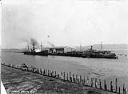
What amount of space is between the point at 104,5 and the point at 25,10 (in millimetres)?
1228

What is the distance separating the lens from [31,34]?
2.78 m

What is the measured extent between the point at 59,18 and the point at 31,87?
1.35 metres

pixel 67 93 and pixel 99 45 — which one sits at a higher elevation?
pixel 99 45

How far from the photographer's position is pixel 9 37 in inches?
112

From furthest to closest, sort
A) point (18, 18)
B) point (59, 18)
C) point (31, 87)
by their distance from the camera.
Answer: point (31, 87), point (18, 18), point (59, 18)

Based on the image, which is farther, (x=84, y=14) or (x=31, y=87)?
(x=31, y=87)

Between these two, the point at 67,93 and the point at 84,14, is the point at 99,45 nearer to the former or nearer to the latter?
the point at 84,14

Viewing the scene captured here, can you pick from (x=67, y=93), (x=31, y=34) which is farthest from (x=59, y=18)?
(x=67, y=93)

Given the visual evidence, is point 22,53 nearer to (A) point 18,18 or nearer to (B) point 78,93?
(A) point 18,18

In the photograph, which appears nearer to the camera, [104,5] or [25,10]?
[104,5]

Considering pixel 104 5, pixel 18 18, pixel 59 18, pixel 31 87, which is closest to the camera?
pixel 104 5

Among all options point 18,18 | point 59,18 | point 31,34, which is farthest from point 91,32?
point 18,18

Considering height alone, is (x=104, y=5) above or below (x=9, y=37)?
above

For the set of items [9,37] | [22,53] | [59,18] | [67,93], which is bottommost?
[67,93]
